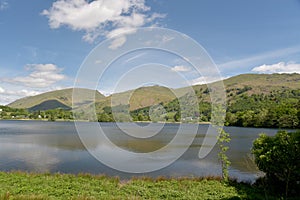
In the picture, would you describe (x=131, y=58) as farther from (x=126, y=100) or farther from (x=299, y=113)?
(x=299, y=113)

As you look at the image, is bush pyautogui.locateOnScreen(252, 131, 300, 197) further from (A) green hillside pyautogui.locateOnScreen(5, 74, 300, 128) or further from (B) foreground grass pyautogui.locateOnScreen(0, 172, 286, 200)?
(A) green hillside pyautogui.locateOnScreen(5, 74, 300, 128)

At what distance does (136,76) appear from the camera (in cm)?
1681

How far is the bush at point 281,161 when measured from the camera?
44.0ft

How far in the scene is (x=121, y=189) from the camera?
45.6 ft

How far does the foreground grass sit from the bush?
1179 mm

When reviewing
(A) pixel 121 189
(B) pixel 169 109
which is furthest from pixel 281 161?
(B) pixel 169 109

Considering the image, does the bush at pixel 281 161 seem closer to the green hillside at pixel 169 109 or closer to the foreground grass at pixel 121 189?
the foreground grass at pixel 121 189

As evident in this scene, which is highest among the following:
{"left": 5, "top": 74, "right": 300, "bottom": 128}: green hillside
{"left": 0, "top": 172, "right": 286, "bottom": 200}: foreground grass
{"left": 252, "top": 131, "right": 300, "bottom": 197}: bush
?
{"left": 5, "top": 74, "right": 300, "bottom": 128}: green hillside

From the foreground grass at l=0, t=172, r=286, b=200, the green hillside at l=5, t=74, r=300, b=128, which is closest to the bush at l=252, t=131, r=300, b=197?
the foreground grass at l=0, t=172, r=286, b=200

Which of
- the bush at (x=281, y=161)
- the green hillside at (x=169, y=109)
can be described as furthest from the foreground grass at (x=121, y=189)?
the green hillside at (x=169, y=109)

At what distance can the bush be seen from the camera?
13.4 m

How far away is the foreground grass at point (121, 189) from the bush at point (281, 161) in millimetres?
1179

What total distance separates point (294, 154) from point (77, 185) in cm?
1118

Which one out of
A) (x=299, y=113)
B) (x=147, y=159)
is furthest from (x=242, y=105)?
(x=147, y=159)
